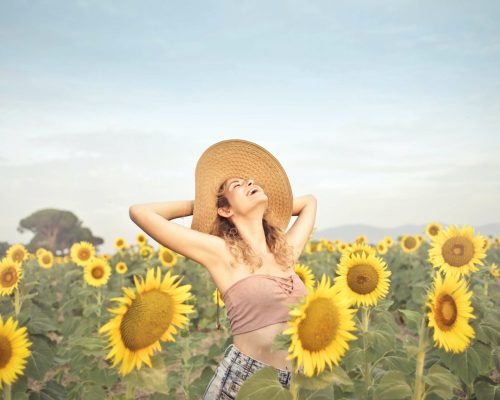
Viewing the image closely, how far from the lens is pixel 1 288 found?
17.9ft

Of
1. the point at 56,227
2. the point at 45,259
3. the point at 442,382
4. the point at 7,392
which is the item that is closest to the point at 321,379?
the point at 442,382

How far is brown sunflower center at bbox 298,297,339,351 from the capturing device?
1.97 m

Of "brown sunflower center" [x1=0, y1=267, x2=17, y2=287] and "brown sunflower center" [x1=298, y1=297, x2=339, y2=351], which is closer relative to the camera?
"brown sunflower center" [x1=298, y1=297, x2=339, y2=351]

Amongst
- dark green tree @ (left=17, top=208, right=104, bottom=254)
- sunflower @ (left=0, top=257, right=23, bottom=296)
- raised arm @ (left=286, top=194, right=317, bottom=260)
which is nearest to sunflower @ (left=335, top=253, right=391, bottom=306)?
raised arm @ (left=286, top=194, right=317, bottom=260)

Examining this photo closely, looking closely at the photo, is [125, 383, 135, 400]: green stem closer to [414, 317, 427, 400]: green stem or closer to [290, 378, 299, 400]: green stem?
[290, 378, 299, 400]: green stem

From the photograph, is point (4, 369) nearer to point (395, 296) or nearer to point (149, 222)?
point (149, 222)

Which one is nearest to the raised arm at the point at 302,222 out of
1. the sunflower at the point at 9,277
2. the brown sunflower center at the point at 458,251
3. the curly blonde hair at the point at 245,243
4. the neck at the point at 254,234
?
the curly blonde hair at the point at 245,243

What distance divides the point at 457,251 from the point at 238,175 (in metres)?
2.62

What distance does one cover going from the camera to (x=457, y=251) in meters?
5.14

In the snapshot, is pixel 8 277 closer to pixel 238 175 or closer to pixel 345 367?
pixel 238 175

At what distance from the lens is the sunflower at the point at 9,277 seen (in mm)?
5387

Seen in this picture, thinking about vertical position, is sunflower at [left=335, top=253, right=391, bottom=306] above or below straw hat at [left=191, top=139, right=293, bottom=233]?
below

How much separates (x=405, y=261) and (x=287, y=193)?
9.90 metres

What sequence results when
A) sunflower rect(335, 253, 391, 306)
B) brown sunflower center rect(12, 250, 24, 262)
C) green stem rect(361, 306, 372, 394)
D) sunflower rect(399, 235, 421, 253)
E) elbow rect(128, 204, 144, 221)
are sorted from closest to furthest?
1. elbow rect(128, 204, 144, 221)
2. green stem rect(361, 306, 372, 394)
3. sunflower rect(335, 253, 391, 306)
4. brown sunflower center rect(12, 250, 24, 262)
5. sunflower rect(399, 235, 421, 253)
